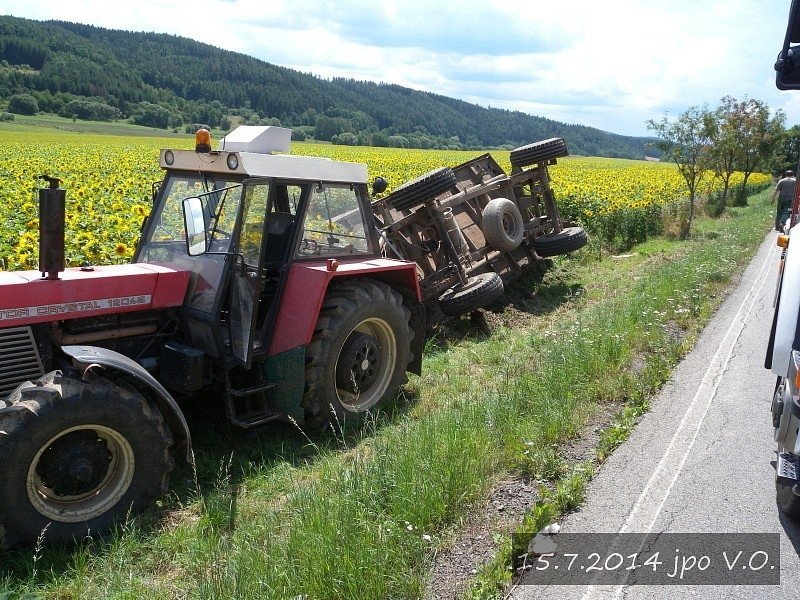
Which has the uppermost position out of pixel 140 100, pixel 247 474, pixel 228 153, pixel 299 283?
pixel 140 100

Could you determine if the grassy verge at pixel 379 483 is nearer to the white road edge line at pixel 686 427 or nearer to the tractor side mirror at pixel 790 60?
the white road edge line at pixel 686 427

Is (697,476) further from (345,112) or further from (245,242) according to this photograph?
(345,112)

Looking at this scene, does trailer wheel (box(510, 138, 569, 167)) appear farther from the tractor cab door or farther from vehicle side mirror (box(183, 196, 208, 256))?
vehicle side mirror (box(183, 196, 208, 256))

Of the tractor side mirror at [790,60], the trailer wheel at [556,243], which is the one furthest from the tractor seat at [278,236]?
the trailer wheel at [556,243]

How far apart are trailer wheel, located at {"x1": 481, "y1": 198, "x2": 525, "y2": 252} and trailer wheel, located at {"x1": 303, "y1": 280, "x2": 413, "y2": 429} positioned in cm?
323

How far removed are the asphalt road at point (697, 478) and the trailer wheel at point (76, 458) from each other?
7.20 ft

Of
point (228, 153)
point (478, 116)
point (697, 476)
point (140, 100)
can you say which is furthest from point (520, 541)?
point (478, 116)

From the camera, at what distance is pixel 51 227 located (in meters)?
3.99

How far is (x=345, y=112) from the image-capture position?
71812mm

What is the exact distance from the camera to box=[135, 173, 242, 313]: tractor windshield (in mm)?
4887

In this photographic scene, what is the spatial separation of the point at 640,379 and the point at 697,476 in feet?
5.25

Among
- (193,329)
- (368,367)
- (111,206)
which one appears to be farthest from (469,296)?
(111,206)

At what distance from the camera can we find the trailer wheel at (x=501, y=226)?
8859 millimetres

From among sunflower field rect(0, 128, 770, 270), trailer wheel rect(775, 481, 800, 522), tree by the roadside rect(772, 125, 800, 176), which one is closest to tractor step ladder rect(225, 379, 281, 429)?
sunflower field rect(0, 128, 770, 270)
